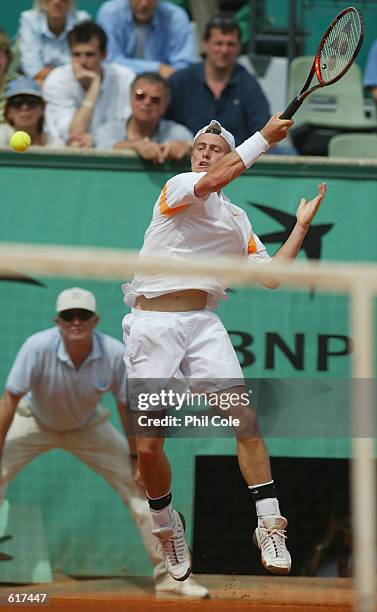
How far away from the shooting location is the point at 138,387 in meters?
5.74

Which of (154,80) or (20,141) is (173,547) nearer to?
(20,141)

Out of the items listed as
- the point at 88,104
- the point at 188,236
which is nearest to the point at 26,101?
the point at 88,104

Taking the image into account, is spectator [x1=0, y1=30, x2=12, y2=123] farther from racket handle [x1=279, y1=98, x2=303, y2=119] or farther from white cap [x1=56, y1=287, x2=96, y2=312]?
racket handle [x1=279, y1=98, x2=303, y2=119]

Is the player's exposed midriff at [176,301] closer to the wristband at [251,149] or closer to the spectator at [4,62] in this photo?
the wristband at [251,149]

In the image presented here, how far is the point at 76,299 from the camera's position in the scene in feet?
21.5

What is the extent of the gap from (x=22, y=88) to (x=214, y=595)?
381 centimetres

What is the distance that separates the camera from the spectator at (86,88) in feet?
27.3

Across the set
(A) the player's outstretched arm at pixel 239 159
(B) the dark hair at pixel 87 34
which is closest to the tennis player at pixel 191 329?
(A) the player's outstretched arm at pixel 239 159

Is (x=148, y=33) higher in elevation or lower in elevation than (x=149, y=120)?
higher

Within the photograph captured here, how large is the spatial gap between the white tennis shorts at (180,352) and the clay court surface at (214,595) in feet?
3.86

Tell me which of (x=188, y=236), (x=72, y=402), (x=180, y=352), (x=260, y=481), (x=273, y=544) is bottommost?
(x=273, y=544)

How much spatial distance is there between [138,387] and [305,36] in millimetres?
6493

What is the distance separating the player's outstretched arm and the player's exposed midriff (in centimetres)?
56

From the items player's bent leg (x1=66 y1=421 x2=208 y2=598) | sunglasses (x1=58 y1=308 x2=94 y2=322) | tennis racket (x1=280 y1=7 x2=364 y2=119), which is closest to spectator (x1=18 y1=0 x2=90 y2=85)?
sunglasses (x1=58 y1=308 x2=94 y2=322)
